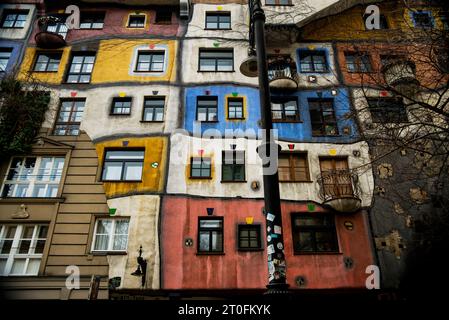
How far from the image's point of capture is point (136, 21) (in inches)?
671

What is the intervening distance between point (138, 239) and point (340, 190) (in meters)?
7.91

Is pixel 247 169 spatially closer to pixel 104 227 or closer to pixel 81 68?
pixel 104 227

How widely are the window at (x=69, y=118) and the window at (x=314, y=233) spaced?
399 inches

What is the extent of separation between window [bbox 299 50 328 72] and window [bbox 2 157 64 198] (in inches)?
470

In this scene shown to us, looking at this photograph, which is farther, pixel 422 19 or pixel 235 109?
pixel 235 109

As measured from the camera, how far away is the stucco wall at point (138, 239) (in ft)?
36.5

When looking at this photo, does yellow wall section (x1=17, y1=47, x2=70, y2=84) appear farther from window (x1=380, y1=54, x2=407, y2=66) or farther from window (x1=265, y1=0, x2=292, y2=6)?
window (x1=380, y1=54, x2=407, y2=66)

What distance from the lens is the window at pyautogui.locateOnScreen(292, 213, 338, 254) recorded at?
11836mm

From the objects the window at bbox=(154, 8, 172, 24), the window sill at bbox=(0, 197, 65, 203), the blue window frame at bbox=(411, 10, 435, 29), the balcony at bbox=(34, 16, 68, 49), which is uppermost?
the window at bbox=(154, 8, 172, 24)

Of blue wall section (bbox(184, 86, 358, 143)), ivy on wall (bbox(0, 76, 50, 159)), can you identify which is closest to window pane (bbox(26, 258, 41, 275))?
ivy on wall (bbox(0, 76, 50, 159))

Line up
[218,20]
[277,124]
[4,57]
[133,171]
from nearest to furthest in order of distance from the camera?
[133,171] < [277,124] < [4,57] < [218,20]

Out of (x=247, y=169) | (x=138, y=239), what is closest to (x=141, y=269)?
(x=138, y=239)

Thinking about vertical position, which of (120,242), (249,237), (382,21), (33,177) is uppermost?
(382,21)

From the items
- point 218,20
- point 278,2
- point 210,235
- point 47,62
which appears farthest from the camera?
point 218,20
